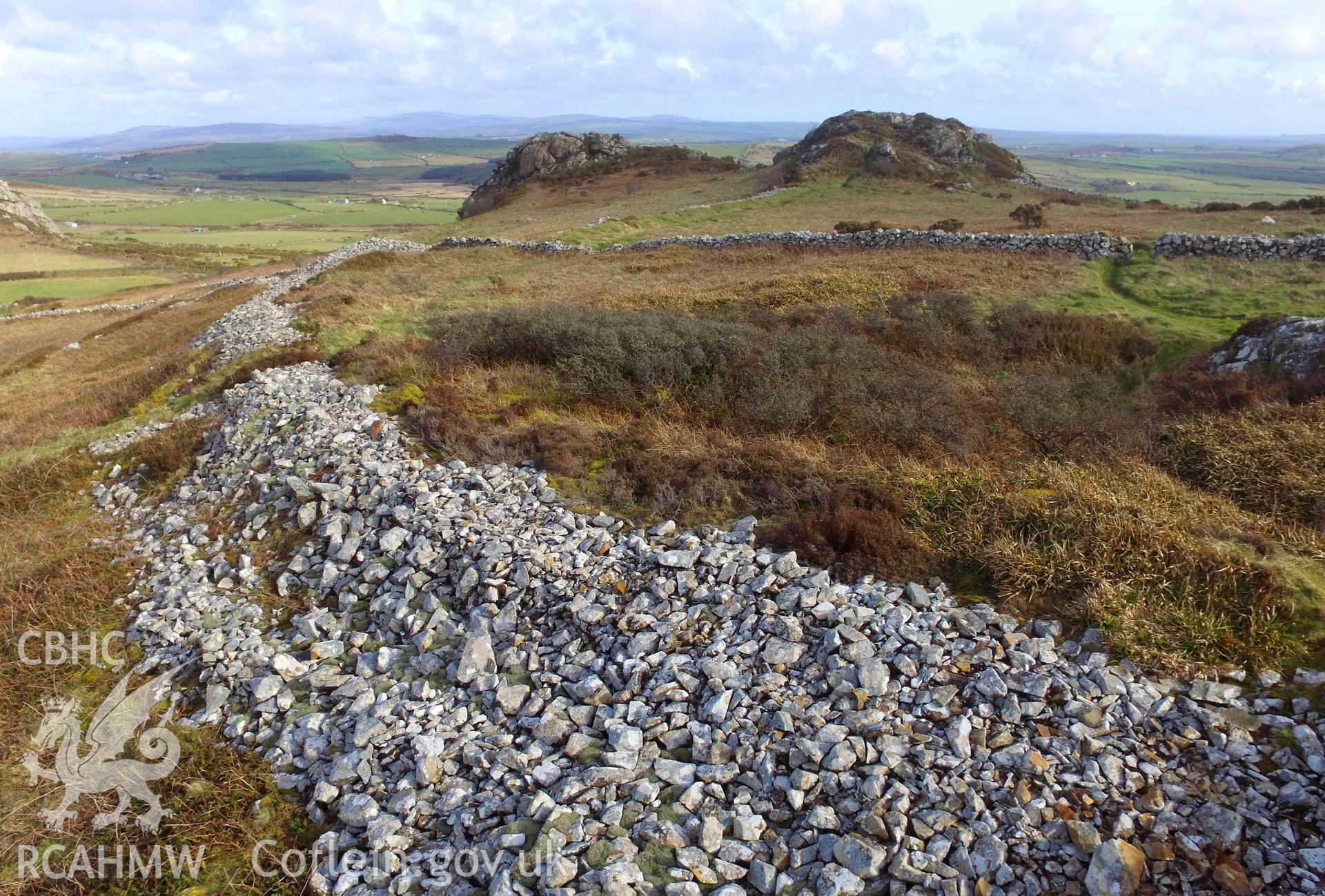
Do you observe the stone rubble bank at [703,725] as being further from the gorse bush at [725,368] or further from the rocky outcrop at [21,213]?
the rocky outcrop at [21,213]

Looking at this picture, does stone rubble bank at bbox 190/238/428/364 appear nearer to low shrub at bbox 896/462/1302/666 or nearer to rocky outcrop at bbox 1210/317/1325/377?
low shrub at bbox 896/462/1302/666

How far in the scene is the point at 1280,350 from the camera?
14047 mm

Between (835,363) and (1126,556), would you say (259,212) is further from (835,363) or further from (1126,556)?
(1126,556)

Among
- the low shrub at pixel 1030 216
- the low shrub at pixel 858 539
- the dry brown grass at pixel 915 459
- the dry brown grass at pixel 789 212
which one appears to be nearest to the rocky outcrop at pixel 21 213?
the dry brown grass at pixel 789 212

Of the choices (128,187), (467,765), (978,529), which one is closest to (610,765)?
(467,765)

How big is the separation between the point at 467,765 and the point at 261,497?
21.3ft

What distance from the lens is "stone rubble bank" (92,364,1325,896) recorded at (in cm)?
466

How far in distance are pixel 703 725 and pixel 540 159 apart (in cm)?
6507

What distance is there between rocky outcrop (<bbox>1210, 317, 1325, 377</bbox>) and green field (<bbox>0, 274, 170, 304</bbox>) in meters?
62.7

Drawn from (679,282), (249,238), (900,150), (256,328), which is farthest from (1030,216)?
(249,238)

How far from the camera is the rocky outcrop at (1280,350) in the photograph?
43.4ft

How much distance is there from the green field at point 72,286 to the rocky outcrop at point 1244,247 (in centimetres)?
6456

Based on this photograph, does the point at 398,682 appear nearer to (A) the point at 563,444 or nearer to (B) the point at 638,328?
(A) the point at 563,444

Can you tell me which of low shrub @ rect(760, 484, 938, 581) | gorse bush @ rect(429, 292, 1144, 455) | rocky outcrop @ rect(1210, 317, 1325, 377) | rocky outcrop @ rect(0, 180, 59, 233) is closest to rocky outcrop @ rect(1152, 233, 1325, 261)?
gorse bush @ rect(429, 292, 1144, 455)
